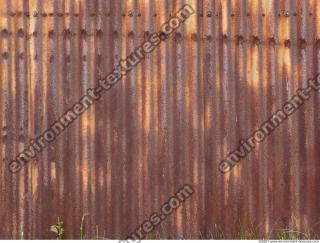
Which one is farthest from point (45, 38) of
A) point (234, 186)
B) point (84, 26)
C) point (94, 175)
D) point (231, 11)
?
point (234, 186)

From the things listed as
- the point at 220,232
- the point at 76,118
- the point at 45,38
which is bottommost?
the point at 220,232

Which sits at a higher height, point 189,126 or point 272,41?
point 272,41

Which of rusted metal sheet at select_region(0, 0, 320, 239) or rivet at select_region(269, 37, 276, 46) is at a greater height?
rivet at select_region(269, 37, 276, 46)

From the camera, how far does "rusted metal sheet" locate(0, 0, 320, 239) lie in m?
6.21

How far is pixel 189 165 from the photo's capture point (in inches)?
245

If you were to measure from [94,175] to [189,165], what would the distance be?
91 centimetres

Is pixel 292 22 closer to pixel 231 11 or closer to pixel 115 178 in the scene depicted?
pixel 231 11

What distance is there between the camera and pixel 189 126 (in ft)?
20.4

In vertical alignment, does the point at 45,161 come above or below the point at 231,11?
below

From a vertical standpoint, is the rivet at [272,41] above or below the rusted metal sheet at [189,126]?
above

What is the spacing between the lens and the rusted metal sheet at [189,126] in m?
6.21

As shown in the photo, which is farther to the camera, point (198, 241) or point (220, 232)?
point (220, 232)

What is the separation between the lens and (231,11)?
6.23 metres

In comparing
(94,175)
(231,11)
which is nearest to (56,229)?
(94,175)
